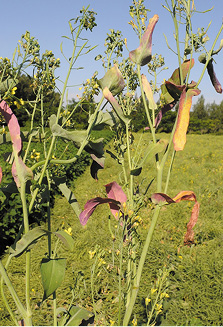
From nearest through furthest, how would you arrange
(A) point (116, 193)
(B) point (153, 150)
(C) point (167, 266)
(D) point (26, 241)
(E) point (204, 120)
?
(D) point (26, 241), (B) point (153, 150), (A) point (116, 193), (C) point (167, 266), (E) point (204, 120)

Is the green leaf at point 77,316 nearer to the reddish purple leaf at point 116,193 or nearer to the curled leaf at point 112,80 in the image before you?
the reddish purple leaf at point 116,193

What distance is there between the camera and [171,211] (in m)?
4.79

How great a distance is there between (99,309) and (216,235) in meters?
2.01

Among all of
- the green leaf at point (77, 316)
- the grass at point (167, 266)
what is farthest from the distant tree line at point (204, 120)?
the green leaf at point (77, 316)

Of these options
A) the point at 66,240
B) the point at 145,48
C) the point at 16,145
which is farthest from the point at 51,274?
the point at 145,48

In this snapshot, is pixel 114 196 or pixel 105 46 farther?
pixel 105 46

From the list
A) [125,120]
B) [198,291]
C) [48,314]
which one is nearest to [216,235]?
[198,291]

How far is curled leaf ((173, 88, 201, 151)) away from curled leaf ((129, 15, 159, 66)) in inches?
7.0

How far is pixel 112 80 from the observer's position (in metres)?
0.81

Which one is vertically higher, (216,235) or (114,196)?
(114,196)

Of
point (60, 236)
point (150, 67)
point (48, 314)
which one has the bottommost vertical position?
point (48, 314)

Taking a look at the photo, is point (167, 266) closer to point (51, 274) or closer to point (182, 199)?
point (182, 199)

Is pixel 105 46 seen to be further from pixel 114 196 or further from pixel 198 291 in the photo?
pixel 198 291

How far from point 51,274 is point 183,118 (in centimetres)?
50
